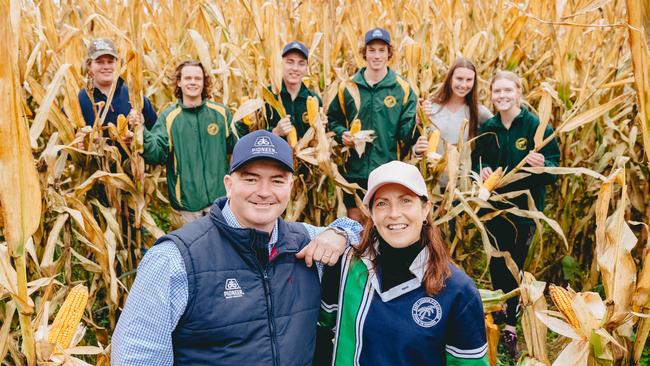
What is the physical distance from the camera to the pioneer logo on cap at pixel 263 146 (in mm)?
1768

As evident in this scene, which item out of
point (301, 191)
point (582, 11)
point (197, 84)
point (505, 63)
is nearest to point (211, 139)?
point (197, 84)

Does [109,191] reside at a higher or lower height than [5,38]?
lower

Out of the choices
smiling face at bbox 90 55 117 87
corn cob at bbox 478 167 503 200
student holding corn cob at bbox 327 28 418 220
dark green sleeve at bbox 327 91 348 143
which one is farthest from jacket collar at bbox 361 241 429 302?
smiling face at bbox 90 55 117 87

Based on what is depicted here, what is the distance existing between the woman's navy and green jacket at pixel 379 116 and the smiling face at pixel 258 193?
1955mm

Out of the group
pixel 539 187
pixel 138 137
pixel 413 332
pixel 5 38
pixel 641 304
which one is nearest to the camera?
pixel 5 38

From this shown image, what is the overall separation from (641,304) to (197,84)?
2846 millimetres

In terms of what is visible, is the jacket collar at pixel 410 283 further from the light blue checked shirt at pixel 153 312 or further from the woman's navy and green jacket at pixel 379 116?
the woman's navy and green jacket at pixel 379 116

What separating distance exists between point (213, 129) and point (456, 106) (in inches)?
67.6

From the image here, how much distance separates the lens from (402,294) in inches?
67.8

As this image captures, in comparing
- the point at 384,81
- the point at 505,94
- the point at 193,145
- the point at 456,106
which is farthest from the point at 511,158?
the point at 193,145

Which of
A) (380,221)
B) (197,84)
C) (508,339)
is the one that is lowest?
(508,339)

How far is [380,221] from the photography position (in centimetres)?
183

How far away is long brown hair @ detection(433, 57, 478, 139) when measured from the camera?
150 inches

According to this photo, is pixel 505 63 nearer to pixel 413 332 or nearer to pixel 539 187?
pixel 539 187
